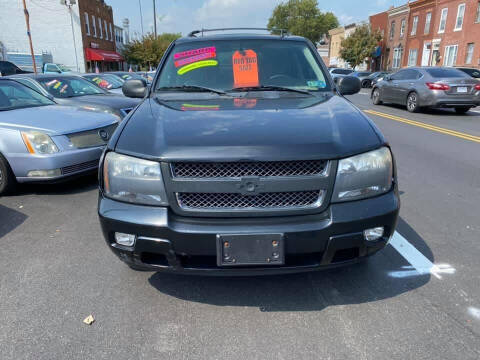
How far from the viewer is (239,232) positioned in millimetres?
2025

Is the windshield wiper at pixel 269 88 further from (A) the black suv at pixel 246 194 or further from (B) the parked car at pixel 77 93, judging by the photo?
(B) the parked car at pixel 77 93

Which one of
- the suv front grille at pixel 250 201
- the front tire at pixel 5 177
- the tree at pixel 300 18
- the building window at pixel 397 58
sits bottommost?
the front tire at pixel 5 177

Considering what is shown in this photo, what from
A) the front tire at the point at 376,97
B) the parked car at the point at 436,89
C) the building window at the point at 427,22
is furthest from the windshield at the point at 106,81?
the building window at the point at 427,22

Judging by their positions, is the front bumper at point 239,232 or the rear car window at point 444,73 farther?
the rear car window at point 444,73

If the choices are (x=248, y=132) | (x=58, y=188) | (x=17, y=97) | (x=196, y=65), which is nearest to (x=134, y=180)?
(x=248, y=132)

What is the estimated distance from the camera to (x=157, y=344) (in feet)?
6.98

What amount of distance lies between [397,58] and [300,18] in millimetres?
38995

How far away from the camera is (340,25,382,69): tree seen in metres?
42.7

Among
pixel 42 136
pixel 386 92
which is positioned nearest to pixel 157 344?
pixel 42 136

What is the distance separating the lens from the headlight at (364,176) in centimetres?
213

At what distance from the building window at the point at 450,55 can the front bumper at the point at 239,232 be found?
3492cm

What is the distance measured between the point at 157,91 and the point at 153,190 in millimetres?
1534

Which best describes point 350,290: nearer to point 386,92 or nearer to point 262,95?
point 262,95

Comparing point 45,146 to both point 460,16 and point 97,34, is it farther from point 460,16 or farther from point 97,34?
point 97,34
